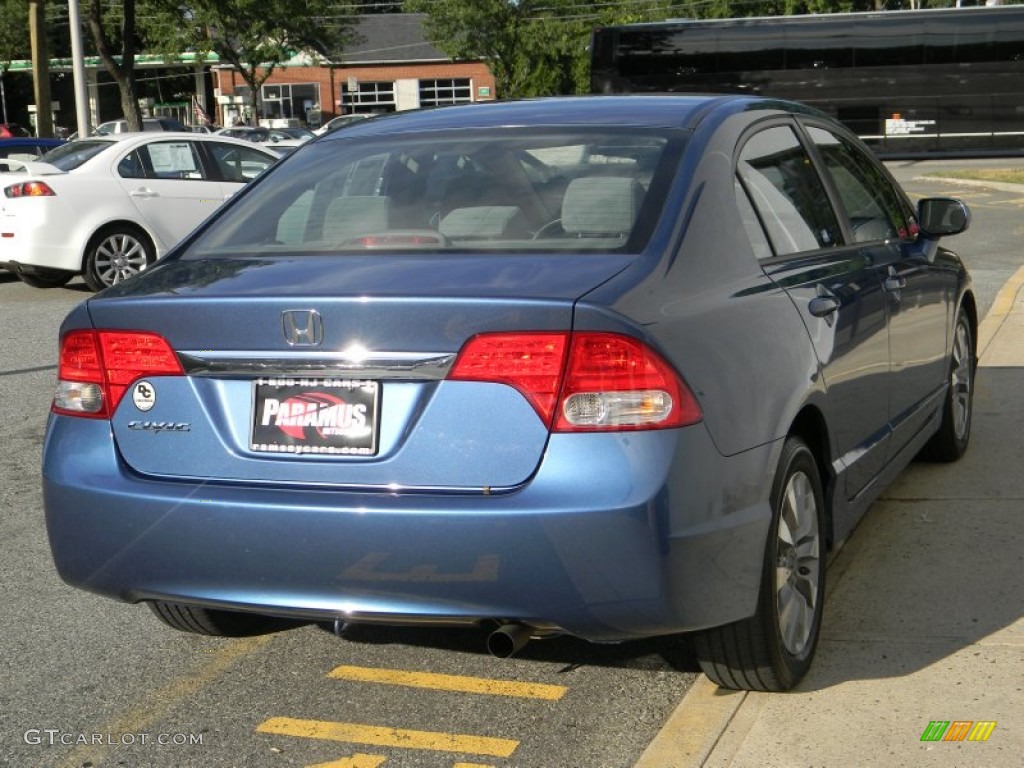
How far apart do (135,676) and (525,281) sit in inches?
70.9

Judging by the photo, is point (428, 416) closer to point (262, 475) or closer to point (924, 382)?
point (262, 475)

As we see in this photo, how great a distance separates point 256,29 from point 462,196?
5196 cm

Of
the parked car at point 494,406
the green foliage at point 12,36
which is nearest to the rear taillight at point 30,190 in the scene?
the parked car at point 494,406

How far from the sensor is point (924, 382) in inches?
224

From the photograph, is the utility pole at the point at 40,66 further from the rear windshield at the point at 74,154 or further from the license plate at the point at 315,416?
the license plate at the point at 315,416

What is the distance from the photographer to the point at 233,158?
598 inches

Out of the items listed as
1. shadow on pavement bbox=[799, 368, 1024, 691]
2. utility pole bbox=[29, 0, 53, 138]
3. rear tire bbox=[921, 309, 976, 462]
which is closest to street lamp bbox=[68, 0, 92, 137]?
utility pole bbox=[29, 0, 53, 138]

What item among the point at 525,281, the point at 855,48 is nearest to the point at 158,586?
the point at 525,281

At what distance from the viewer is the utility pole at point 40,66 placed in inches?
1193

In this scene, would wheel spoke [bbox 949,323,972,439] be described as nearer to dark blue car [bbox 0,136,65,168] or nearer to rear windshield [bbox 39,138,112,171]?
rear windshield [bbox 39,138,112,171]

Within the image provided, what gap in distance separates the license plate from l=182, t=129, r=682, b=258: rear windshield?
646 millimetres

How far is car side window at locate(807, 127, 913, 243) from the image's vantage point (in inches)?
206

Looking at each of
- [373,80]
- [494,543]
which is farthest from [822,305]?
[373,80]

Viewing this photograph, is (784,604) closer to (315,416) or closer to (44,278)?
(315,416)
